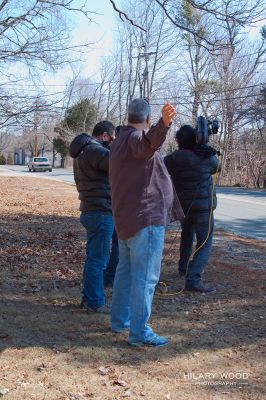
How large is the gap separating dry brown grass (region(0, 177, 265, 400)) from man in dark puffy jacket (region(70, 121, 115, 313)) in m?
0.26

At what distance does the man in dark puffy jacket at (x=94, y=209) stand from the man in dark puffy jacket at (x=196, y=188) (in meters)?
1.09

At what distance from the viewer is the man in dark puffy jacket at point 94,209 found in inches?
188

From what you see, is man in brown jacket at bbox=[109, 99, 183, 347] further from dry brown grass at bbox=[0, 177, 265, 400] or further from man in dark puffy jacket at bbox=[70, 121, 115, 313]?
man in dark puffy jacket at bbox=[70, 121, 115, 313]

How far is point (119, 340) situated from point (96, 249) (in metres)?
0.94

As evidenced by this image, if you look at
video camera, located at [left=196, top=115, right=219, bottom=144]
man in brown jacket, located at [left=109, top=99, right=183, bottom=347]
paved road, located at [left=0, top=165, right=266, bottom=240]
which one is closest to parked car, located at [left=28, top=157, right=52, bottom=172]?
paved road, located at [left=0, top=165, right=266, bottom=240]

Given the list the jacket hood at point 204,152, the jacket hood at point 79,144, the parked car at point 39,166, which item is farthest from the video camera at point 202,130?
the parked car at point 39,166

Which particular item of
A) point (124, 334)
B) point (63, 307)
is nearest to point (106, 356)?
point (124, 334)

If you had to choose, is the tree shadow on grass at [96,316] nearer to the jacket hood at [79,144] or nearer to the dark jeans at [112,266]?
the dark jeans at [112,266]

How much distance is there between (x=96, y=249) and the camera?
4.79m

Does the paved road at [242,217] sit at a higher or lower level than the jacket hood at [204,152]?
lower

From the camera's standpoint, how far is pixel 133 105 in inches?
153

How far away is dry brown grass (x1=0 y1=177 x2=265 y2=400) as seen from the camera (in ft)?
11.0

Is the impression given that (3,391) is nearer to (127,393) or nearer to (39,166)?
(127,393)

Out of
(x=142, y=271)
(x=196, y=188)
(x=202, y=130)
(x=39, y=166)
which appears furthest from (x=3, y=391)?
(x=39, y=166)
